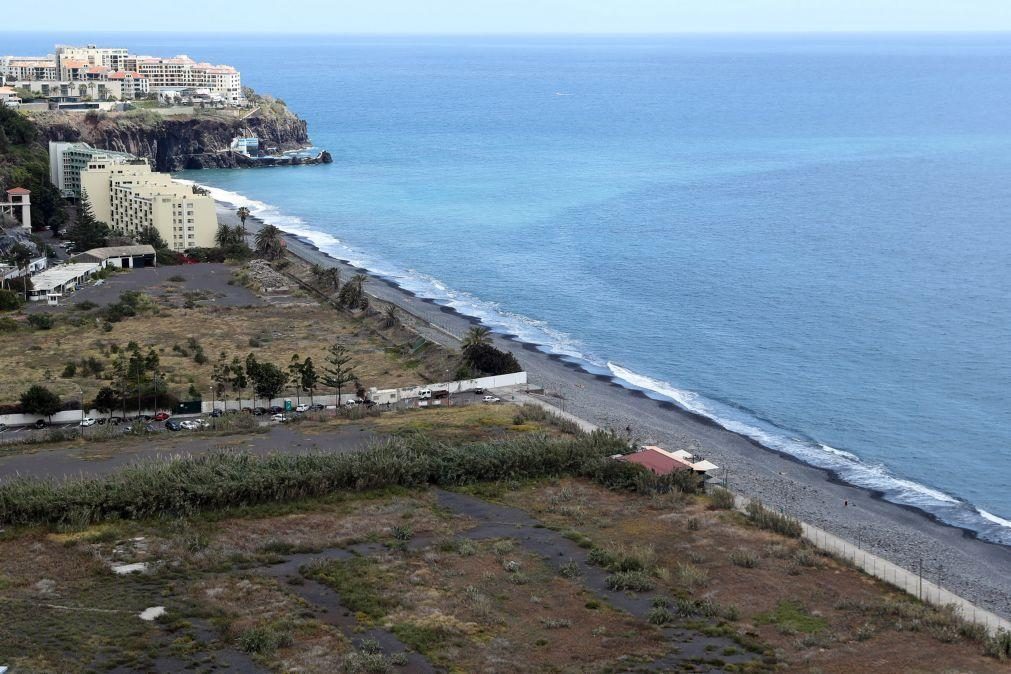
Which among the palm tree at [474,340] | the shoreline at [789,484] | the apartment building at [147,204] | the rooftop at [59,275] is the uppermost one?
the apartment building at [147,204]

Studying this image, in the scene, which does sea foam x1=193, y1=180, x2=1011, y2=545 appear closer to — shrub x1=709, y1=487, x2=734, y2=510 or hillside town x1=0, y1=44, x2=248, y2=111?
shrub x1=709, y1=487, x2=734, y2=510

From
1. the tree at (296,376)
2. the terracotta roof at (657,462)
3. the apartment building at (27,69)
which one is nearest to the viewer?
the terracotta roof at (657,462)

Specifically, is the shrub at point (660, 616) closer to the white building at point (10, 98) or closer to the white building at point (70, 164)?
the white building at point (70, 164)

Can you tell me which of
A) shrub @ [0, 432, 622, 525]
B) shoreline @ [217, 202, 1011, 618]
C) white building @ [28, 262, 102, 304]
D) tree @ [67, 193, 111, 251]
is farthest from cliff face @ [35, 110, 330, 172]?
shrub @ [0, 432, 622, 525]

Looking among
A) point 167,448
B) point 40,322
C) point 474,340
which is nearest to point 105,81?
point 40,322

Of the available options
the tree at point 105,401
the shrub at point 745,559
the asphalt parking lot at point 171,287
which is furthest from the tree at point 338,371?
the shrub at point 745,559
